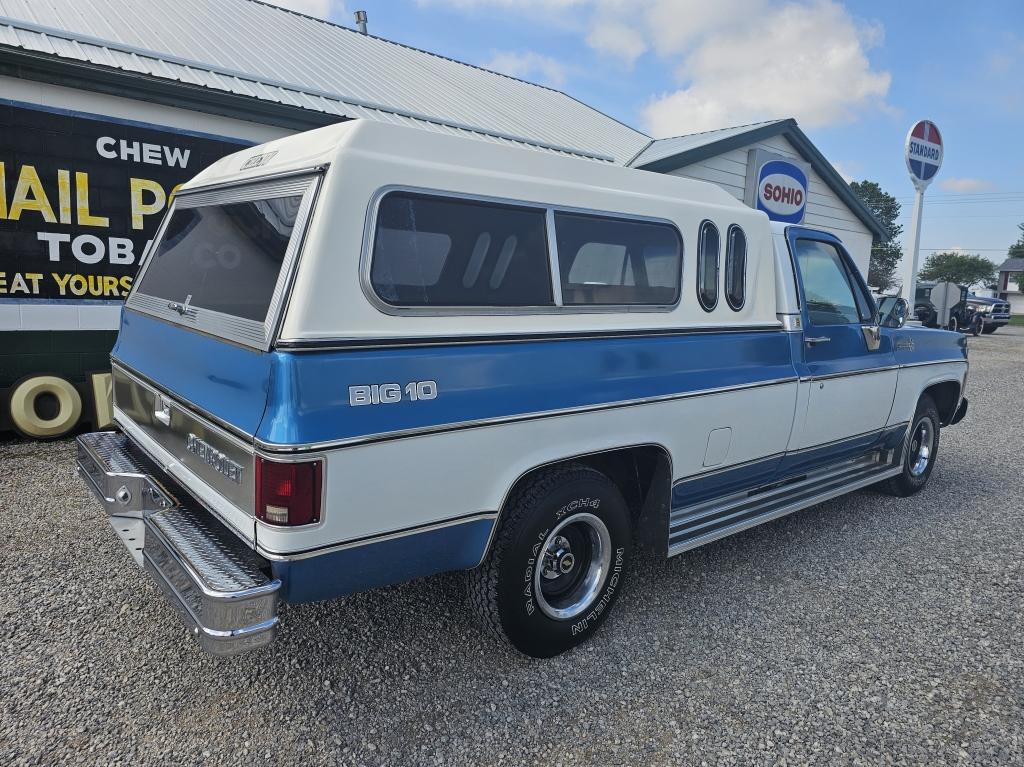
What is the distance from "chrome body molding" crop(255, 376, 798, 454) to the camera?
216cm

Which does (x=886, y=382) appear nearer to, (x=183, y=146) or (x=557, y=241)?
(x=557, y=241)

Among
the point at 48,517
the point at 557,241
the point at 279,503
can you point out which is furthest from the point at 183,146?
the point at 279,503

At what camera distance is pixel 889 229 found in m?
71.4

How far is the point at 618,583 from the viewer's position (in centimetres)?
325

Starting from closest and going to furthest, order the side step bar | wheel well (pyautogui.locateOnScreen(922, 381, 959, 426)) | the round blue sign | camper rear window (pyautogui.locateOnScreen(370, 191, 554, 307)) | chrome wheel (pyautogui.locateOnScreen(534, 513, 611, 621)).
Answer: camper rear window (pyautogui.locateOnScreen(370, 191, 554, 307)) < chrome wheel (pyautogui.locateOnScreen(534, 513, 611, 621)) < the side step bar < wheel well (pyautogui.locateOnScreen(922, 381, 959, 426)) < the round blue sign

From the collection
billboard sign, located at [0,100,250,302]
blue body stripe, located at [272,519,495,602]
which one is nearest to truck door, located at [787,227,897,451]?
blue body stripe, located at [272,519,495,602]

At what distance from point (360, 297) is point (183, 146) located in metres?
5.38

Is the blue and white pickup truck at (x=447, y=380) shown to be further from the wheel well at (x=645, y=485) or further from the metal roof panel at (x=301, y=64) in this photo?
the metal roof panel at (x=301, y=64)

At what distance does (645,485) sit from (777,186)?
1135cm

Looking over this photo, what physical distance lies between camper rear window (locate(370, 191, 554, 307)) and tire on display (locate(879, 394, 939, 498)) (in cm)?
386

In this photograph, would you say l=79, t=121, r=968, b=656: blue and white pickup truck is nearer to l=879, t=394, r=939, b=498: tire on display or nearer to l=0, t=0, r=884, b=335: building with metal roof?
l=879, t=394, r=939, b=498: tire on display

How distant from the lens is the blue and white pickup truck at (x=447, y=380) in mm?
2277

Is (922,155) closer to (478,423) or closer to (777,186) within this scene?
(777,186)

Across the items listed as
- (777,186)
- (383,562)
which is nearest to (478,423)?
(383,562)
